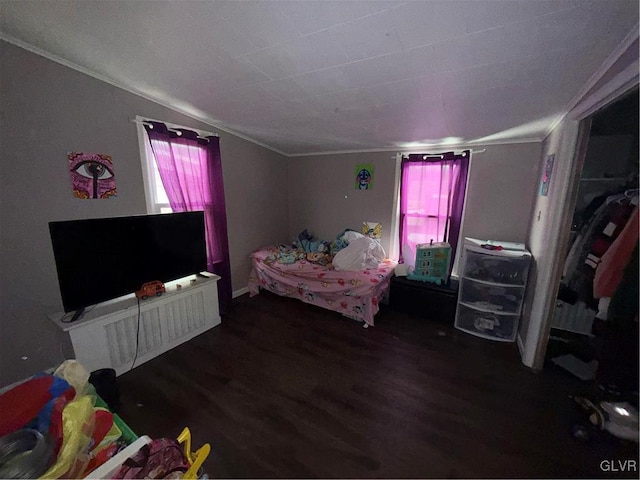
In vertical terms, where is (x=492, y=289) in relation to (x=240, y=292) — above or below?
above

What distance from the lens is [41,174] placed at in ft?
5.38

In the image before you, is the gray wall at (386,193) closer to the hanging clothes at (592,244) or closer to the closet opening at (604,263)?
the closet opening at (604,263)

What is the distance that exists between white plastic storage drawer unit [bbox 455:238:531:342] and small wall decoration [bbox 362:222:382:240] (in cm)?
113

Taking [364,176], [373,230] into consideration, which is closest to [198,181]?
[364,176]

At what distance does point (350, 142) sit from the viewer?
291cm

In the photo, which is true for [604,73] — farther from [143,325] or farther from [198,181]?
[143,325]

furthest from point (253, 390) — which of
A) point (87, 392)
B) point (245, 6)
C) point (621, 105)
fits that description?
point (621, 105)

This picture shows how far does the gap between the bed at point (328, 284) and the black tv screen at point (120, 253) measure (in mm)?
949

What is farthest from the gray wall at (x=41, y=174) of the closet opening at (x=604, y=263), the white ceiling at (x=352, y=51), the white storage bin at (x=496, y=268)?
the white storage bin at (x=496, y=268)

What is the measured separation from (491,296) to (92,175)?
3705mm

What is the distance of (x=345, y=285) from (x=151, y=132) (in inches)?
94.0

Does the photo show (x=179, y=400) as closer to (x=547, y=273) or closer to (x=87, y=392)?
(x=87, y=392)

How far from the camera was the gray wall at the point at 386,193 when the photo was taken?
2541 mm

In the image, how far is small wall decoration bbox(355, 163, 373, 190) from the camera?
10.8ft
